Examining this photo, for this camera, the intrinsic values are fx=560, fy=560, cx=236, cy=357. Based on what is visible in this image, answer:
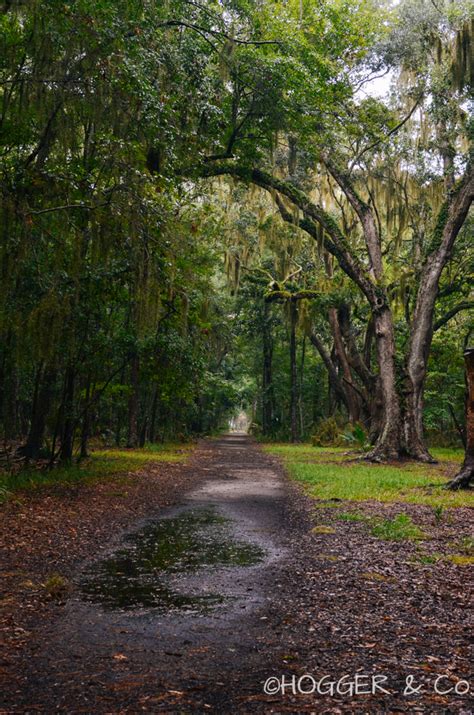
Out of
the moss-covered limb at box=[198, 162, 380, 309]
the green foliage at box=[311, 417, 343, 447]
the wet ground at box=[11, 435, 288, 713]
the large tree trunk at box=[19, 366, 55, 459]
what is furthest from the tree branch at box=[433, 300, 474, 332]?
the wet ground at box=[11, 435, 288, 713]

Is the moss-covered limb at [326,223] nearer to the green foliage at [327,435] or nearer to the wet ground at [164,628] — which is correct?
the green foliage at [327,435]

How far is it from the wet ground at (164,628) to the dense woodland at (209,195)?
4029 millimetres

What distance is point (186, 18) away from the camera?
11062 mm

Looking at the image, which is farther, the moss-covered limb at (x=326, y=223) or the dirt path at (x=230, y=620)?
the moss-covered limb at (x=326, y=223)

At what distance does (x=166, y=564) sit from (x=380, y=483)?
289 inches

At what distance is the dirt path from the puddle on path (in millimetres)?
23

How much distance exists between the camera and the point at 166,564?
578 centimetres

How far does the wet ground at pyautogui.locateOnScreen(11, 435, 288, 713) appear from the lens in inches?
116

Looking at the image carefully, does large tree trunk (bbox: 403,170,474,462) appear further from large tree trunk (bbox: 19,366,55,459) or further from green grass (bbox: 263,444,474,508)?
large tree trunk (bbox: 19,366,55,459)

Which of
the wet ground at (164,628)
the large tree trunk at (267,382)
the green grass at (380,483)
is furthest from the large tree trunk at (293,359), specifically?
the wet ground at (164,628)

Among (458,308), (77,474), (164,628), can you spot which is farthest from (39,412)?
(458,308)

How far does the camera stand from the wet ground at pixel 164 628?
9.68 feet

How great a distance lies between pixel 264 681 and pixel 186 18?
38.4 feet

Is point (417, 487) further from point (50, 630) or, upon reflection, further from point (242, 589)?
point (50, 630)
